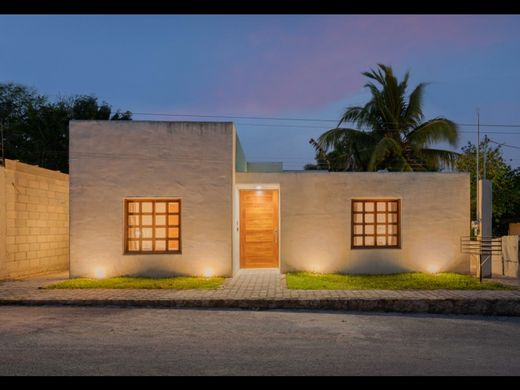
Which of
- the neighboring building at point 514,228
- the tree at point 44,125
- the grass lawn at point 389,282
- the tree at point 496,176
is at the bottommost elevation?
the grass lawn at point 389,282

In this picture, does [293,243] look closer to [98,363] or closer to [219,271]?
[219,271]

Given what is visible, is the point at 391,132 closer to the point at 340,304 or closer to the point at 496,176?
the point at 496,176

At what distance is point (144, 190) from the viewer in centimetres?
1173

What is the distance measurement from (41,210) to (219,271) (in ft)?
17.8

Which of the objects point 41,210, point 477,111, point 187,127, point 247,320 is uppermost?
point 477,111

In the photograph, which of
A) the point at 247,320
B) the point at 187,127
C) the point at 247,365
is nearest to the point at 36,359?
the point at 247,365

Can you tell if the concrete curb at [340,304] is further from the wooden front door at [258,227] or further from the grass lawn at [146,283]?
the wooden front door at [258,227]

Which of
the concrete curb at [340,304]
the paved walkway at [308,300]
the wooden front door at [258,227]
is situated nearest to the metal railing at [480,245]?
the paved walkway at [308,300]

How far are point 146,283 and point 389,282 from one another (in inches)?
214


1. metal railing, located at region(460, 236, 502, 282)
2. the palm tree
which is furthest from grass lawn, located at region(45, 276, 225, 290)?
the palm tree

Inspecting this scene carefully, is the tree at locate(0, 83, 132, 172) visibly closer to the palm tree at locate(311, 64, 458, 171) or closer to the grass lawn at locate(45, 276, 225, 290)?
the palm tree at locate(311, 64, 458, 171)

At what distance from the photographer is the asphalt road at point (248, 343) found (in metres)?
4.86

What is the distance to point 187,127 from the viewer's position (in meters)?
11.9

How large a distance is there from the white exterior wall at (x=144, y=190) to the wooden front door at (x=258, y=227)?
192 centimetres
